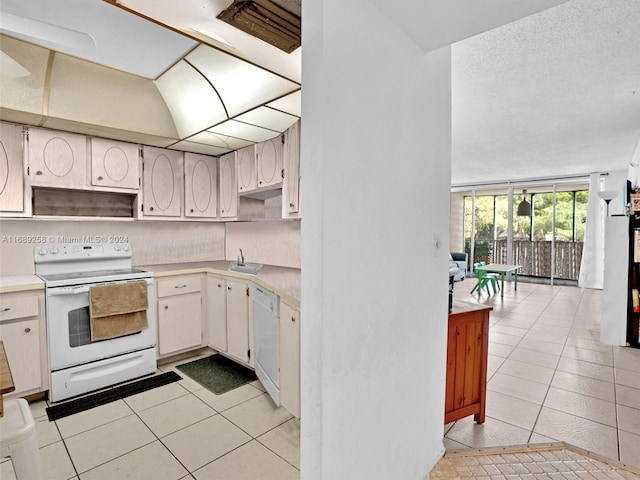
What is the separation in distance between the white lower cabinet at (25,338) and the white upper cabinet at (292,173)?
2091 millimetres

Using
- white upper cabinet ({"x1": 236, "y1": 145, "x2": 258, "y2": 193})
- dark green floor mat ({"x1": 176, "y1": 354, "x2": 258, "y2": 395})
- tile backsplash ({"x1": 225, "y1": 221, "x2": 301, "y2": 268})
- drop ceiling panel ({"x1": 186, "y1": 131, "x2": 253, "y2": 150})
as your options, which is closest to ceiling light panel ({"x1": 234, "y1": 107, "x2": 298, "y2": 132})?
drop ceiling panel ({"x1": 186, "y1": 131, "x2": 253, "y2": 150})

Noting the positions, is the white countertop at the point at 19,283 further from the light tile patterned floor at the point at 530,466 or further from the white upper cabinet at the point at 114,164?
the light tile patterned floor at the point at 530,466

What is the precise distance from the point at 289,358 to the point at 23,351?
6.71 feet

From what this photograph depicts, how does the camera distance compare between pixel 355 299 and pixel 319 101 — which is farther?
pixel 355 299

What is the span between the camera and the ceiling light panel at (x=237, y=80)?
7.61ft

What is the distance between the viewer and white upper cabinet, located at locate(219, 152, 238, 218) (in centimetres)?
398

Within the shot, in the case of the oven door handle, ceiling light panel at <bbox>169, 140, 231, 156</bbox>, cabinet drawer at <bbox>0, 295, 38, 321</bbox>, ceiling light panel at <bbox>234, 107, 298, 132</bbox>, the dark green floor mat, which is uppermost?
ceiling light panel at <bbox>234, 107, 298, 132</bbox>

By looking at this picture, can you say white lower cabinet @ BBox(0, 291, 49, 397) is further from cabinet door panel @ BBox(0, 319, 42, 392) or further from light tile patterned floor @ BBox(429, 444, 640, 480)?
light tile patterned floor @ BBox(429, 444, 640, 480)

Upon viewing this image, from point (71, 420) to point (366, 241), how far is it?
8.48ft

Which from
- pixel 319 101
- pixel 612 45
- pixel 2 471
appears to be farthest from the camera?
pixel 612 45

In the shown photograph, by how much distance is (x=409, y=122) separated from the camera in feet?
5.20

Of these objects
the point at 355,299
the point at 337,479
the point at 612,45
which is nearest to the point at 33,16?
the point at 355,299

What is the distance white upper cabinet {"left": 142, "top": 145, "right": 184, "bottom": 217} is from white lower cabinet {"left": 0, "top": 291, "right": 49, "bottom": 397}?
1.30 m

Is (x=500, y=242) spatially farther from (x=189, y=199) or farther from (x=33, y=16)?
(x=33, y=16)
